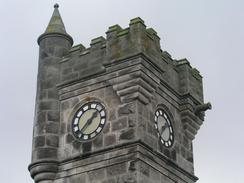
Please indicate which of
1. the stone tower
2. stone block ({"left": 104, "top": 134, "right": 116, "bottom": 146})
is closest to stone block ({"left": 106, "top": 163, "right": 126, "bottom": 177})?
the stone tower

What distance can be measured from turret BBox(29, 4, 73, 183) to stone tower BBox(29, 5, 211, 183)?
0.03 metres

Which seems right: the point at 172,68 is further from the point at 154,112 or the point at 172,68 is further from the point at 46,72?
the point at 46,72

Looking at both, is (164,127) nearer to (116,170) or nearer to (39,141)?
(116,170)

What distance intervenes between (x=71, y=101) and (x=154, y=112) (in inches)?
109

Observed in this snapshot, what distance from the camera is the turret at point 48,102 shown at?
21.8 meters

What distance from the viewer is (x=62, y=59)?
76.8ft

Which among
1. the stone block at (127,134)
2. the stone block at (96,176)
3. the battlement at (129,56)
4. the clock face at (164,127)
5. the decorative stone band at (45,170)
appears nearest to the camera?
the stone block at (127,134)

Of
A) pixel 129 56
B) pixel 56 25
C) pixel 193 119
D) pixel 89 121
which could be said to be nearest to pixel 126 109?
pixel 89 121

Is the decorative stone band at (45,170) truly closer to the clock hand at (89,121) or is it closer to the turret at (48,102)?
the turret at (48,102)

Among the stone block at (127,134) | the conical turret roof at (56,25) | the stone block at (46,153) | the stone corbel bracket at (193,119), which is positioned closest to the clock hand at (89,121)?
the stone block at (46,153)

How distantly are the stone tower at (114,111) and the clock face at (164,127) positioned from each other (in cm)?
3

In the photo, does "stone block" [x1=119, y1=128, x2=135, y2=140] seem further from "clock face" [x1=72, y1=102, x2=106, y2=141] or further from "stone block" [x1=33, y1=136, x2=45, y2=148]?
Result: "stone block" [x1=33, y1=136, x2=45, y2=148]

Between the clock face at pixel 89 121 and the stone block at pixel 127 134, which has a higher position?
the clock face at pixel 89 121

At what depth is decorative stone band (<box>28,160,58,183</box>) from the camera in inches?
850
